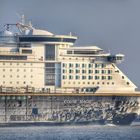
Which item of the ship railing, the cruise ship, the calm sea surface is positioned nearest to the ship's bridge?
the cruise ship

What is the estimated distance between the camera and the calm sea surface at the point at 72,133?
11188cm

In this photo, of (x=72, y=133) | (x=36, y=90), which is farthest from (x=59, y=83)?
(x=72, y=133)

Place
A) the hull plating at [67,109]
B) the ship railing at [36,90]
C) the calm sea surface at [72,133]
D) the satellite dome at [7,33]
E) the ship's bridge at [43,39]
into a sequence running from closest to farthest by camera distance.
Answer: the calm sea surface at [72,133], the hull plating at [67,109], the ship railing at [36,90], the ship's bridge at [43,39], the satellite dome at [7,33]

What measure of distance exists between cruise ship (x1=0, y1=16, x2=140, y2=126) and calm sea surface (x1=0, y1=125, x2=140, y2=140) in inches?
67.3

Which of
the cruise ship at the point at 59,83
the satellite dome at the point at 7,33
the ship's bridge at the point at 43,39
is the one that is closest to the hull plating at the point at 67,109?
the cruise ship at the point at 59,83

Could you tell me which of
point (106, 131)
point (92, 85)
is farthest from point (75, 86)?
point (106, 131)

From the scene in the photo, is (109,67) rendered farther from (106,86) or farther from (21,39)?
(21,39)

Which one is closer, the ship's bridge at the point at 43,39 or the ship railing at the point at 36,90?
the ship railing at the point at 36,90

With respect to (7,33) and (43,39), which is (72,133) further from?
(7,33)

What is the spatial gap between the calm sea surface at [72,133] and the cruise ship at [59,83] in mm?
1709

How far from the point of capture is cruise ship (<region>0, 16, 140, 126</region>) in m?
131

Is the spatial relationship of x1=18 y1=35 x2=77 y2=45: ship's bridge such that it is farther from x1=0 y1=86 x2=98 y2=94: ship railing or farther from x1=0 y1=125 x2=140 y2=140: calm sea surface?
x1=0 y1=125 x2=140 y2=140: calm sea surface

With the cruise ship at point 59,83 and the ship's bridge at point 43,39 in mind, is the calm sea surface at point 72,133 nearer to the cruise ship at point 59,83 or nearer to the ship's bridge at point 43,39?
the cruise ship at point 59,83

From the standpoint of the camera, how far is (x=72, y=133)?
119m
